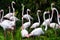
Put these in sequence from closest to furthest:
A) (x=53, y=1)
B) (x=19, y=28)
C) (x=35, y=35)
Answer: (x=35, y=35)
(x=19, y=28)
(x=53, y=1)

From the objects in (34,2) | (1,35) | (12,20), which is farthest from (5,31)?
(34,2)

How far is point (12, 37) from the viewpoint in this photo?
923cm

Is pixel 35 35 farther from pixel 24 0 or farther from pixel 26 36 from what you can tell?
pixel 24 0

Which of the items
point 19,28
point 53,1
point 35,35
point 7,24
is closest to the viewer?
point 35,35

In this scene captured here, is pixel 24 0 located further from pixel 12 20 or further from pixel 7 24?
pixel 7 24

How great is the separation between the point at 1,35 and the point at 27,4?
243cm

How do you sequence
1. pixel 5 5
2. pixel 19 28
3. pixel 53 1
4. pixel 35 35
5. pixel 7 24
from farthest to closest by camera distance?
1. pixel 5 5
2. pixel 53 1
3. pixel 19 28
4. pixel 7 24
5. pixel 35 35

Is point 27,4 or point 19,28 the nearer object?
point 19,28

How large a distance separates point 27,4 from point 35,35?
3053mm

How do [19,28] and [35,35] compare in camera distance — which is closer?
[35,35]

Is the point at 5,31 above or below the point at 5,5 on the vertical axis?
below

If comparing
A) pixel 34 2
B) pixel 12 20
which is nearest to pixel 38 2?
pixel 34 2

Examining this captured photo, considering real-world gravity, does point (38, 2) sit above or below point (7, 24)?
above

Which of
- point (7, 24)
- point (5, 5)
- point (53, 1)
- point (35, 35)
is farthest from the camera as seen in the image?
point (5, 5)
